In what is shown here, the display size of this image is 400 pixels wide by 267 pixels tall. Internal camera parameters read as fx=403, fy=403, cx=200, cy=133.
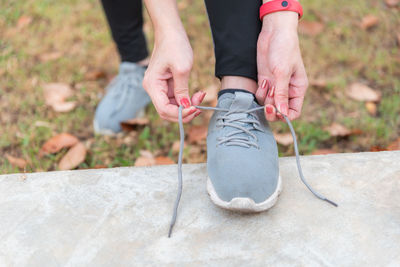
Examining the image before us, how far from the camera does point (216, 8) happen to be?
1025 mm

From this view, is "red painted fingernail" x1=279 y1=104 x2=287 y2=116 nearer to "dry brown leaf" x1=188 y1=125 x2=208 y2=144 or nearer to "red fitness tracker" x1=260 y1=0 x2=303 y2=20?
"red fitness tracker" x1=260 y1=0 x2=303 y2=20

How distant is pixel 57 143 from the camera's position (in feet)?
4.58

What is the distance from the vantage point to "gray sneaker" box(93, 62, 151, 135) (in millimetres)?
1470

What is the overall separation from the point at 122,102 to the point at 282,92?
2.37 feet

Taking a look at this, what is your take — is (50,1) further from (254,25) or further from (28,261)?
(28,261)

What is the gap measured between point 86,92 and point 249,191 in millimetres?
1042

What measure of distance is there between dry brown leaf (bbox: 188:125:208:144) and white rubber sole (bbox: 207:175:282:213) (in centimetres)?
49

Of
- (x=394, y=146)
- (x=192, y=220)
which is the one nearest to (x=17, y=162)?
(x=192, y=220)

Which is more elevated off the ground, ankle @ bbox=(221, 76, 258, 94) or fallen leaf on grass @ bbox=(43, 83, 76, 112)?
ankle @ bbox=(221, 76, 258, 94)

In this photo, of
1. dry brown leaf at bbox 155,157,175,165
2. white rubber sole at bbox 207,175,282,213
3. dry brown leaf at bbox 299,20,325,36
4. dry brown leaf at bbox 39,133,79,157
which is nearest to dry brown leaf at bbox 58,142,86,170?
dry brown leaf at bbox 39,133,79,157

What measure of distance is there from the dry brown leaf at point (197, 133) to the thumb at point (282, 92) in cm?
48

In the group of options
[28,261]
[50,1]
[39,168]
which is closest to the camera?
[28,261]

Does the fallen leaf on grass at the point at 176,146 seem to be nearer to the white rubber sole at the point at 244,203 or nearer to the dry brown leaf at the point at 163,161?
the dry brown leaf at the point at 163,161

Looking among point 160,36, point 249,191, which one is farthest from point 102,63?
point 249,191
